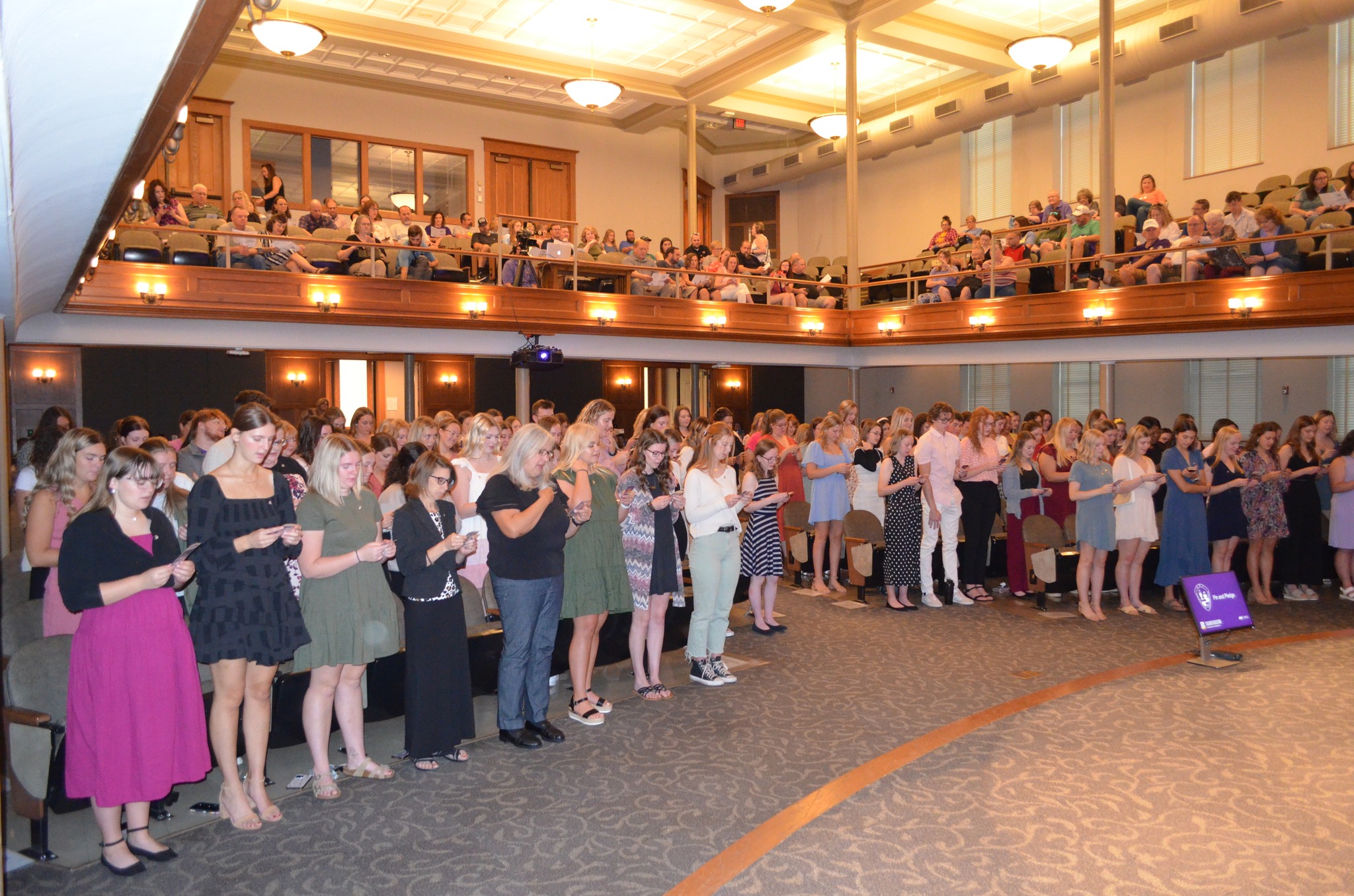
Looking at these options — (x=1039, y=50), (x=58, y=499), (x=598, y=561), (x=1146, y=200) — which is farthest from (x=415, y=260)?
(x=1146, y=200)

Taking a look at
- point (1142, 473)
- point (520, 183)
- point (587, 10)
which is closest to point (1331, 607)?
point (1142, 473)

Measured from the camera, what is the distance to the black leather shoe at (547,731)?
15.5 ft

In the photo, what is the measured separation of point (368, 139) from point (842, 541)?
12.2 meters

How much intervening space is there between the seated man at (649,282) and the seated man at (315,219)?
4168 mm

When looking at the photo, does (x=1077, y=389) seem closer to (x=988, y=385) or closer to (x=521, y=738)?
(x=988, y=385)

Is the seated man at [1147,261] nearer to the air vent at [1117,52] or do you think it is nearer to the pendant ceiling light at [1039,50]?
the pendant ceiling light at [1039,50]

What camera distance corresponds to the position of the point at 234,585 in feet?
11.9

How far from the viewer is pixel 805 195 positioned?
21469mm

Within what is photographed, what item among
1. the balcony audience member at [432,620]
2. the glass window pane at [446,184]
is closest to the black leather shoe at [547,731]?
the balcony audience member at [432,620]

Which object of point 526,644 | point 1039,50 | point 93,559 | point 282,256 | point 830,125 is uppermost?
point 830,125

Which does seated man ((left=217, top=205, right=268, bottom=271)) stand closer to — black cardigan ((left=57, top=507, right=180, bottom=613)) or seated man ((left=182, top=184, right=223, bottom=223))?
seated man ((left=182, top=184, right=223, bottom=223))

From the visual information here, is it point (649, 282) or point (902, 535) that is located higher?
point (649, 282)

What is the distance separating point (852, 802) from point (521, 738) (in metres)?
1.67

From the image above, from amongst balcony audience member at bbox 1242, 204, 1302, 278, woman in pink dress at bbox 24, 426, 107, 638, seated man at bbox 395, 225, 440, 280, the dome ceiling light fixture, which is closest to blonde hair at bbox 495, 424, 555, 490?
woman in pink dress at bbox 24, 426, 107, 638
